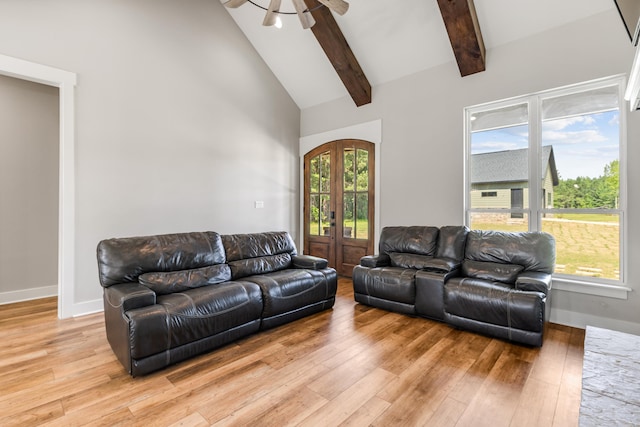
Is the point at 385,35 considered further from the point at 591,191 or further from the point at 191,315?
the point at 191,315

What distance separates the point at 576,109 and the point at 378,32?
8.42 ft

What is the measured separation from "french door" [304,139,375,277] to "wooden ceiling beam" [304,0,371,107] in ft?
2.61

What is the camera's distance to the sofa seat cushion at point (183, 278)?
8.95 feet

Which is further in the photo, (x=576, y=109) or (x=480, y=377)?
(x=576, y=109)

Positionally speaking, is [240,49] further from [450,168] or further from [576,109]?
[576,109]

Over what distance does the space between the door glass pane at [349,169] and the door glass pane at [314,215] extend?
697mm

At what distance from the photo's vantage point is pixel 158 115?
4.10m

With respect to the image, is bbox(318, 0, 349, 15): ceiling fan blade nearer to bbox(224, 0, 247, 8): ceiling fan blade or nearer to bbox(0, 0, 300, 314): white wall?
bbox(224, 0, 247, 8): ceiling fan blade

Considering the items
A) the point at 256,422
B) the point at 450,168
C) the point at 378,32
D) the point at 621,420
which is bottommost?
the point at 256,422

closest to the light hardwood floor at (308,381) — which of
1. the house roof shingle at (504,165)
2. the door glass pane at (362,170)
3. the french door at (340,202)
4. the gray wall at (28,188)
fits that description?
the gray wall at (28,188)

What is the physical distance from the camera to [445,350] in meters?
2.65

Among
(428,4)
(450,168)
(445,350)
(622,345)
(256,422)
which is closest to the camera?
(256,422)

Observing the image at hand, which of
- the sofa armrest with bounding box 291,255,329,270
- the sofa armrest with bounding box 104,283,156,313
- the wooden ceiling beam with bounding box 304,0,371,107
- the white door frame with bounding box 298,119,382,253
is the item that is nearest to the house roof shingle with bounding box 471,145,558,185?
the white door frame with bounding box 298,119,382,253

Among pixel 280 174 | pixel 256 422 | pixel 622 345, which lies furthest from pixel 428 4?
pixel 256 422
